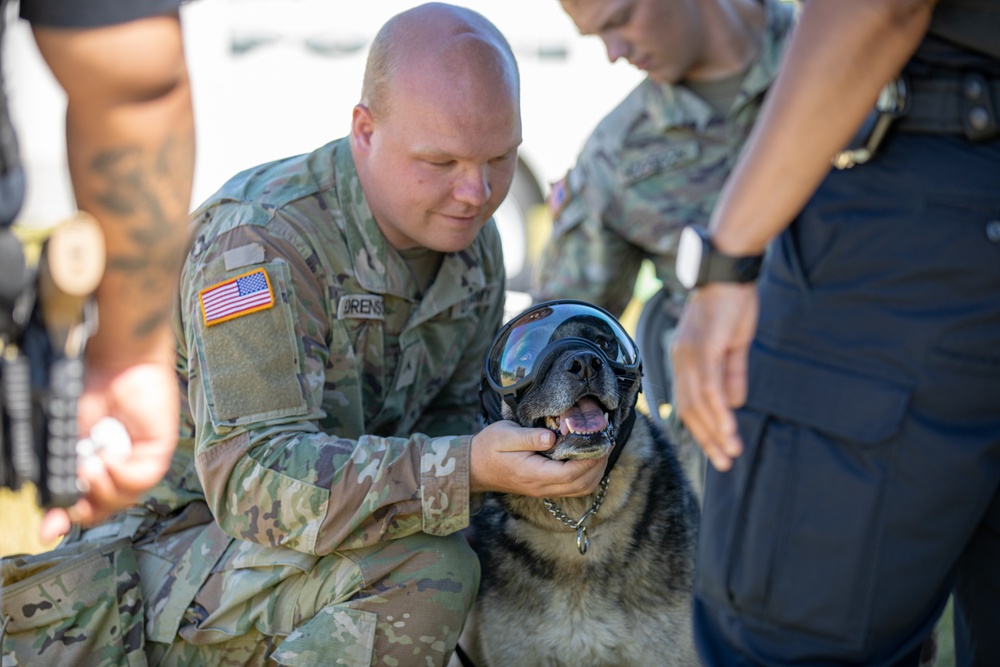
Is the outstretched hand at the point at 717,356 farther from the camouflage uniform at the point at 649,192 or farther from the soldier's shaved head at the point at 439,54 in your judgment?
the camouflage uniform at the point at 649,192

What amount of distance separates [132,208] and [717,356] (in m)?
1.92

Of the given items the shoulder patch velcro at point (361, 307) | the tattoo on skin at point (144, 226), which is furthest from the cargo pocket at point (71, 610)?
the shoulder patch velcro at point (361, 307)

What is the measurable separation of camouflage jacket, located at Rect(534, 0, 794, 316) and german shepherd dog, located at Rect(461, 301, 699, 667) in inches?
46.0

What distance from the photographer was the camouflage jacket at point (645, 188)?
12.6 ft

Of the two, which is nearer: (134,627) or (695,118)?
(134,627)

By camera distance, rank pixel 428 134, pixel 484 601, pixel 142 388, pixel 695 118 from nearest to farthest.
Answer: pixel 428 134 < pixel 484 601 < pixel 142 388 < pixel 695 118

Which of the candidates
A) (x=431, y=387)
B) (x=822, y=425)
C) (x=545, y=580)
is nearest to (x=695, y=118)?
(x=431, y=387)

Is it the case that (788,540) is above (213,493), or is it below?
above

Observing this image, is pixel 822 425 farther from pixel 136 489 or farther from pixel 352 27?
pixel 352 27

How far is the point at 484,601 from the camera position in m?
2.78

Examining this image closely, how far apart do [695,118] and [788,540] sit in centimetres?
253

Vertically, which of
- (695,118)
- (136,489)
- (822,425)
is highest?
(822,425)

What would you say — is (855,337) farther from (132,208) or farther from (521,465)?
(132,208)

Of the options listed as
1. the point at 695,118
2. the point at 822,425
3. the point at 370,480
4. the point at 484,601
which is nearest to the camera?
the point at 822,425
